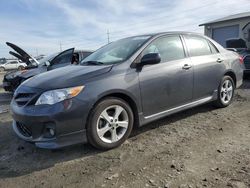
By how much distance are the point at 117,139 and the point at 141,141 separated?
412 millimetres

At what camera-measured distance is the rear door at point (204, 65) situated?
501 centimetres

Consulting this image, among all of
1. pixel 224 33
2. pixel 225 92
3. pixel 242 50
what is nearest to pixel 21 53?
pixel 225 92

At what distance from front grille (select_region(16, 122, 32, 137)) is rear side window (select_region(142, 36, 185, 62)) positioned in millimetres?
2005

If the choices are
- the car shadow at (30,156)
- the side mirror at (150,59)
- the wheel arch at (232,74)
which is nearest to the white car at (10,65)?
the wheel arch at (232,74)

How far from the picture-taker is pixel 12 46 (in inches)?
376

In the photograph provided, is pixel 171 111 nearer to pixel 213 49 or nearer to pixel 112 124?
pixel 112 124

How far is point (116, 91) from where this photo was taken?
3.85m

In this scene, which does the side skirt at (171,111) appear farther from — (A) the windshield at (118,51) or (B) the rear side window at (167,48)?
(A) the windshield at (118,51)

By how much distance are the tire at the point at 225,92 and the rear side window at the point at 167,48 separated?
1296mm

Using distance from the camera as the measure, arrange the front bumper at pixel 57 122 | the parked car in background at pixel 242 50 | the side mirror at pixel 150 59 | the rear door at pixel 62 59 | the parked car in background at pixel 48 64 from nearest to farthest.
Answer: the front bumper at pixel 57 122 < the side mirror at pixel 150 59 < the parked car in background at pixel 48 64 < the rear door at pixel 62 59 < the parked car in background at pixel 242 50

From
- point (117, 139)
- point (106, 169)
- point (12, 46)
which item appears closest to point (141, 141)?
point (117, 139)

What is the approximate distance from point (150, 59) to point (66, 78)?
122 cm

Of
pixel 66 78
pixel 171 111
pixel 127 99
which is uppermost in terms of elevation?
pixel 66 78

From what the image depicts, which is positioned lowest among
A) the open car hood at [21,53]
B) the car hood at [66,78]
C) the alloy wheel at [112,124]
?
the alloy wheel at [112,124]
